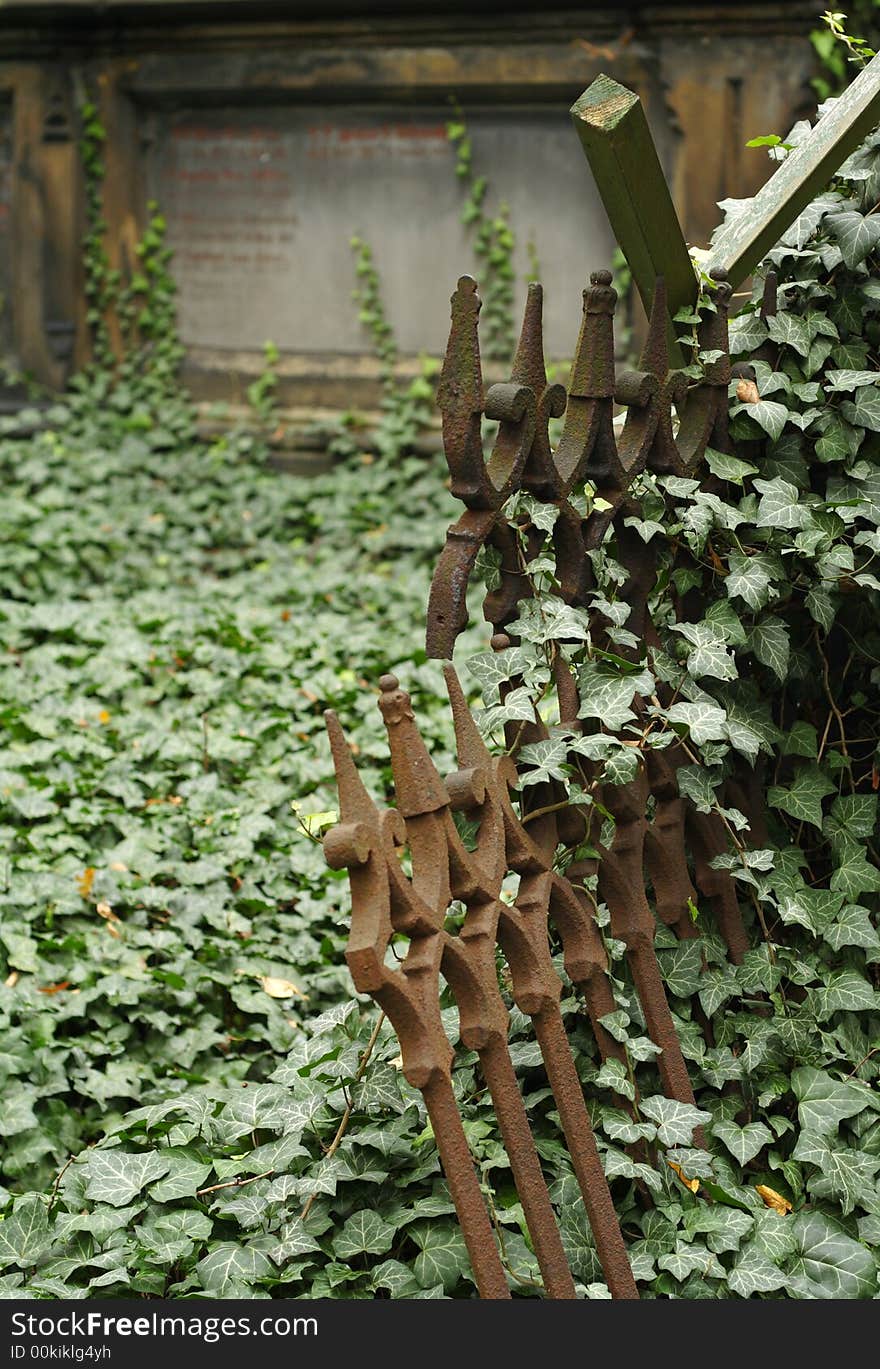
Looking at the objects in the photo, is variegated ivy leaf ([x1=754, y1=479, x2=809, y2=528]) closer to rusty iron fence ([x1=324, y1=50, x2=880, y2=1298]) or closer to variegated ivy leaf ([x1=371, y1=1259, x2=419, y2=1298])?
rusty iron fence ([x1=324, y1=50, x2=880, y2=1298])

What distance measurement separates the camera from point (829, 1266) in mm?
2217

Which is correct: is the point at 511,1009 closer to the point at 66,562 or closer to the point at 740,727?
the point at 740,727

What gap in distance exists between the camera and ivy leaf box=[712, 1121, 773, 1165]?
92.4 inches

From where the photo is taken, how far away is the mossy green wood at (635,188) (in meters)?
2.29

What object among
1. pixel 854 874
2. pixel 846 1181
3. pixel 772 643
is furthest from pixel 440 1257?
pixel 772 643

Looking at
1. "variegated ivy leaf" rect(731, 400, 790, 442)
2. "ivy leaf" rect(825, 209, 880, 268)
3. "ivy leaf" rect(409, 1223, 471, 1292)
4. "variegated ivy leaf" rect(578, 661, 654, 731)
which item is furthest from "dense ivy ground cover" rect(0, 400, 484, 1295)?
"ivy leaf" rect(825, 209, 880, 268)

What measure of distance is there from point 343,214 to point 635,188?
6.54 metres

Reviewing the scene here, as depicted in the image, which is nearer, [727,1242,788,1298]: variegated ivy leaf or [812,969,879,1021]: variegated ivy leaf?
[727,1242,788,1298]: variegated ivy leaf

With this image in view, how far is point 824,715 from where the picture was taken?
278 centimetres

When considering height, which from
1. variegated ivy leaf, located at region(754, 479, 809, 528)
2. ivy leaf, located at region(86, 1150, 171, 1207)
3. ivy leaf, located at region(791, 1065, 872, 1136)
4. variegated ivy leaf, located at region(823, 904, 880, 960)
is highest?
variegated ivy leaf, located at region(754, 479, 809, 528)

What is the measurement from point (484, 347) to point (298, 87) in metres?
1.77
